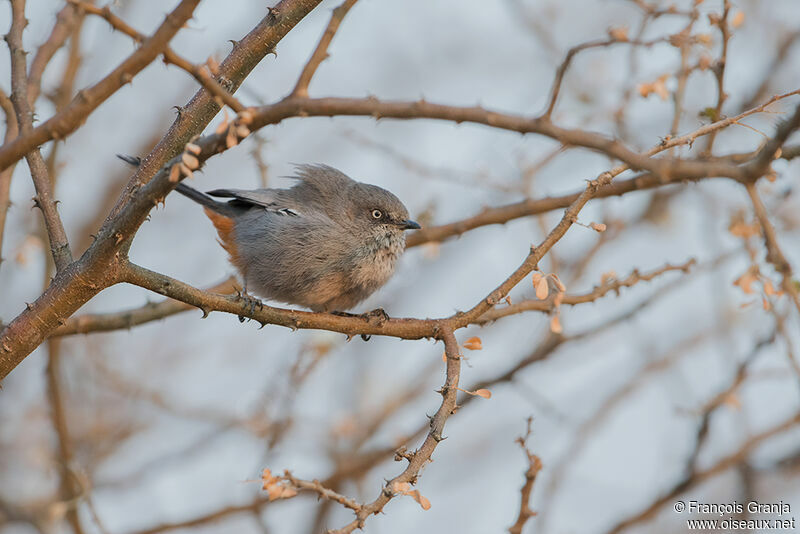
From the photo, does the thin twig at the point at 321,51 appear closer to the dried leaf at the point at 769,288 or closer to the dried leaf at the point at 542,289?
the dried leaf at the point at 542,289

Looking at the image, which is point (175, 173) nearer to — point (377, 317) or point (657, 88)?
point (377, 317)

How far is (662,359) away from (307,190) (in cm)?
355

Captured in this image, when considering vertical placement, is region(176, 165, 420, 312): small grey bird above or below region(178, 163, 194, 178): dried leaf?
above

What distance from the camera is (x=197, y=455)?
6863mm

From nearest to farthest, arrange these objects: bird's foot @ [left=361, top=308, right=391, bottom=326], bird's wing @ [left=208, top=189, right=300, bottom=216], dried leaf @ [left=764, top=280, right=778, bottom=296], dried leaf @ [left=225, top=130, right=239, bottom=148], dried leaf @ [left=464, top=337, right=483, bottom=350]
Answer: dried leaf @ [left=225, top=130, right=239, bottom=148] → dried leaf @ [left=464, top=337, right=483, bottom=350] → dried leaf @ [left=764, top=280, right=778, bottom=296] → bird's foot @ [left=361, top=308, right=391, bottom=326] → bird's wing @ [left=208, top=189, right=300, bottom=216]

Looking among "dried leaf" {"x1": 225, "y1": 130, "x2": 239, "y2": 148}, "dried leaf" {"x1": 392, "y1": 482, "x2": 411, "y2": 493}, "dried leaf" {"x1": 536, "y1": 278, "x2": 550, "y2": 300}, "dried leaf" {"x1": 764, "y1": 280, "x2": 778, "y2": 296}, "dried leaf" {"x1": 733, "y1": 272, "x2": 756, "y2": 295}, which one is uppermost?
"dried leaf" {"x1": 733, "y1": 272, "x2": 756, "y2": 295}

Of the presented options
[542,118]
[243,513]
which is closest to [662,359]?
[243,513]

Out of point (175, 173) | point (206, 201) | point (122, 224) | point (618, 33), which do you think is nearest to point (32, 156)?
point (122, 224)

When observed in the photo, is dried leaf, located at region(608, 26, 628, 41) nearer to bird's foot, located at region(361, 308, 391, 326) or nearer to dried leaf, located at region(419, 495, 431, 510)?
bird's foot, located at region(361, 308, 391, 326)

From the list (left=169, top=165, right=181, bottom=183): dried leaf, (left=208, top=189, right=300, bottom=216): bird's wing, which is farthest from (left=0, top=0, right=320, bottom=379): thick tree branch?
(left=208, top=189, right=300, bottom=216): bird's wing

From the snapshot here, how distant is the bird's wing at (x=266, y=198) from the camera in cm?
577

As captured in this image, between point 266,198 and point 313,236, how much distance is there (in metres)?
0.59

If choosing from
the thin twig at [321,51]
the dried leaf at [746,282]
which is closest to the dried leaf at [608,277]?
Result: the dried leaf at [746,282]

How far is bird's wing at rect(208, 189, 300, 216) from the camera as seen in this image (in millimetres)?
5766
